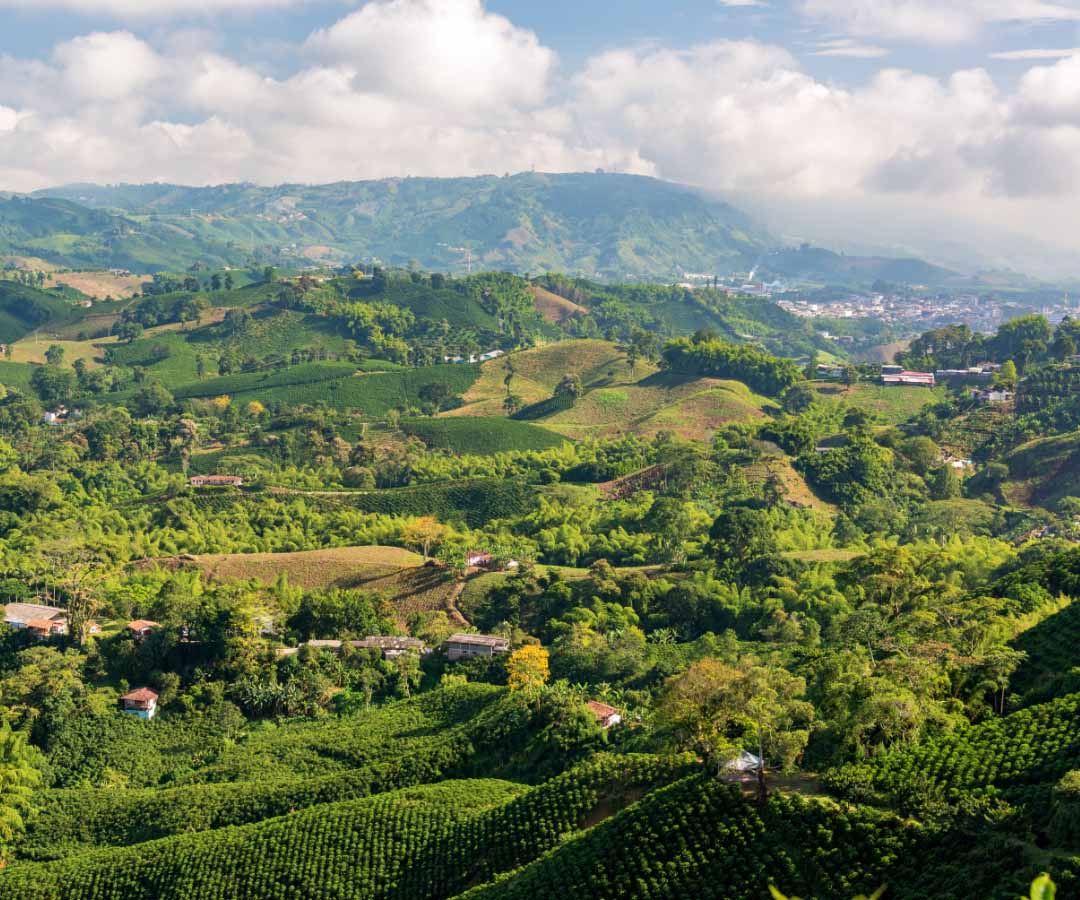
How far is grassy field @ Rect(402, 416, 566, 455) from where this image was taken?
94312 millimetres

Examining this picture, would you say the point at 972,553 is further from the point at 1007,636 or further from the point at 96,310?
the point at 96,310

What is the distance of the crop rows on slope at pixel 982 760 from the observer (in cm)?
2431

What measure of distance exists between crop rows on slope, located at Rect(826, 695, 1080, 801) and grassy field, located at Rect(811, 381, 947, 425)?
75924 mm

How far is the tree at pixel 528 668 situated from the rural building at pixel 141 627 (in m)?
17.0

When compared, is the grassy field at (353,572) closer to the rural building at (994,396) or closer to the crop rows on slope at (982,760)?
the crop rows on slope at (982,760)

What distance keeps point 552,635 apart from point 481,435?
1801 inches

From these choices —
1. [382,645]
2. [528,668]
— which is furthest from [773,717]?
[382,645]

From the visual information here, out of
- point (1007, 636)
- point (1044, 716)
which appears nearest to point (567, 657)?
point (1007, 636)

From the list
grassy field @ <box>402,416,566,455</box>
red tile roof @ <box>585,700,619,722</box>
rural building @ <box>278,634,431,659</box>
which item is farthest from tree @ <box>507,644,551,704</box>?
grassy field @ <box>402,416,566,455</box>

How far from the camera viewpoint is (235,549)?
218 feet

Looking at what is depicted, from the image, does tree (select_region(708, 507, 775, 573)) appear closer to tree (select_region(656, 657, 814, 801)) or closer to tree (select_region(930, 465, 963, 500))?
tree (select_region(930, 465, 963, 500))

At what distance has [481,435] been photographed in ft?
315

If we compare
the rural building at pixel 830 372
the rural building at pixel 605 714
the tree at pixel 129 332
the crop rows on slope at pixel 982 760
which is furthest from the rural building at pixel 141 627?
the tree at pixel 129 332

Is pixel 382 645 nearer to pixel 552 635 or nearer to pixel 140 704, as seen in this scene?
pixel 552 635
